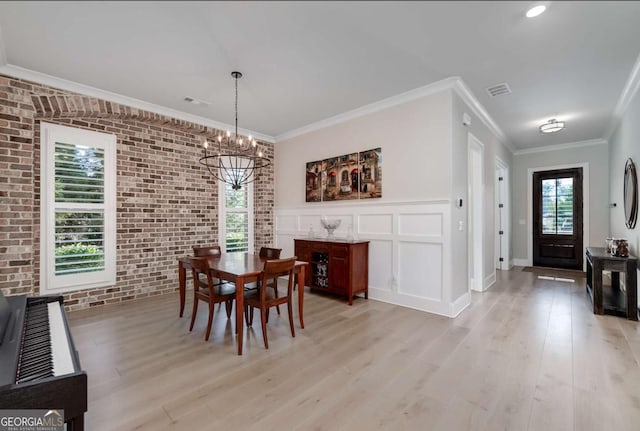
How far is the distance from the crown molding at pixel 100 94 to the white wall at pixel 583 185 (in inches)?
265

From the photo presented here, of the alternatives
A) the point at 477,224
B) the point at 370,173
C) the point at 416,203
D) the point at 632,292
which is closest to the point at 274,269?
the point at 416,203

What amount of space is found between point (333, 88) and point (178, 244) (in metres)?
3.36

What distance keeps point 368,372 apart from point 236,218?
3.95 metres

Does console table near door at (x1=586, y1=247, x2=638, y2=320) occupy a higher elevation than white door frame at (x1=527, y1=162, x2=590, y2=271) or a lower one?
lower

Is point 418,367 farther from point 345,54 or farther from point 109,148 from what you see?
point 109,148

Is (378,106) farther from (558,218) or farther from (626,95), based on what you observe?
(558,218)

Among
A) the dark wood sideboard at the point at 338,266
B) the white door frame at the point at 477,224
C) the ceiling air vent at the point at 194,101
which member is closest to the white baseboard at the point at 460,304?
the white door frame at the point at 477,224

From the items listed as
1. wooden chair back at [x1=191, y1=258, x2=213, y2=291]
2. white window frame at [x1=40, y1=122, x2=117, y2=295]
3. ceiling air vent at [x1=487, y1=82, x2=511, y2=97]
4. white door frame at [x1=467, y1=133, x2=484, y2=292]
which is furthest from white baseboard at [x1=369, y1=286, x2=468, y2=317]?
white window frame at [x1=40, y1=122, x2=117, y2=295]

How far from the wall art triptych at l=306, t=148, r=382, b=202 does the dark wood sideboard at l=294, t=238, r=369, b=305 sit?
2.64ft

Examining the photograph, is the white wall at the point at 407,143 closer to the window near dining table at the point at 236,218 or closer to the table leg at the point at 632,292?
the window near dining table at the point at 236,218

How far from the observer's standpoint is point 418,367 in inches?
93.2

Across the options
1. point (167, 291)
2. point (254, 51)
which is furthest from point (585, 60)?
point (167, 291)

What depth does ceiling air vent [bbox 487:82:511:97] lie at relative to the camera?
357cm

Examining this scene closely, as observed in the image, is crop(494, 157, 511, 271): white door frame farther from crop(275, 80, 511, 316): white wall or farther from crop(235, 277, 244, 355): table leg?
crop(235, 277, 244, 355): table leg
